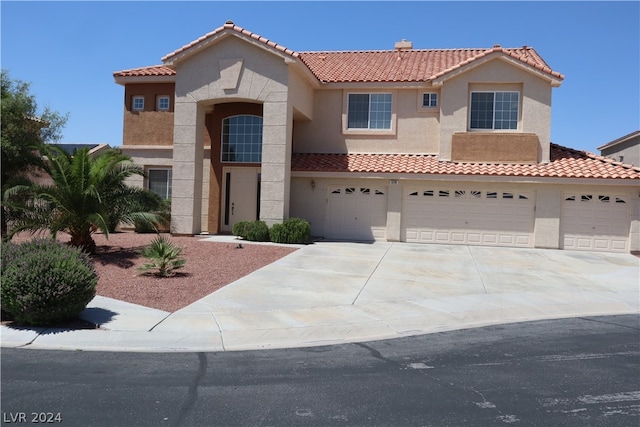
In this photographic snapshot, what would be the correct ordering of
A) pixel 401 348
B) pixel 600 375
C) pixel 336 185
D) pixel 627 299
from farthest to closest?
pixel 336 185, pixel 627 299, pixel 401 348, pixel 600 375

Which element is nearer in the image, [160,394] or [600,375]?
[160,394]

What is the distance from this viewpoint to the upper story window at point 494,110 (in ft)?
70.4

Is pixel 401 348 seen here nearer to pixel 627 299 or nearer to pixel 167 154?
pixel 627 299

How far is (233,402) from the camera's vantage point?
18.4 feet

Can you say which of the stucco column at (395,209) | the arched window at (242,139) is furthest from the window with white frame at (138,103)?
the stucco column at (395,209)

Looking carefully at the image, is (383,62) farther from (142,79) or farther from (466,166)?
(142,79)

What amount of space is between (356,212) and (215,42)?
845 cm

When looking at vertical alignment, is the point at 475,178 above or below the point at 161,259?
above

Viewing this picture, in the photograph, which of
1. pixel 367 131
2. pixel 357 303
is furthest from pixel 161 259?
pixel 367 131

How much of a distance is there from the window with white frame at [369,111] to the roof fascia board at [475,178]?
2.92 metres

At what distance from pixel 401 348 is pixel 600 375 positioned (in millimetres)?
2626

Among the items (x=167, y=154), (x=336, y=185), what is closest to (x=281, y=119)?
(x=336, y=185)

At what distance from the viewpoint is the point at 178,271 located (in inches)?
531

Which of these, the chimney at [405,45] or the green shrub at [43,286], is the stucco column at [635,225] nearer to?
the chimney at [405,45]
